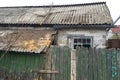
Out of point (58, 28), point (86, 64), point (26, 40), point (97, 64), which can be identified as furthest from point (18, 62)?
point (97, 64)

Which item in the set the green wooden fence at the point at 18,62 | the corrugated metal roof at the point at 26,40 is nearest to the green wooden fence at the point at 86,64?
the corrugated metal roof at the point at 26,40

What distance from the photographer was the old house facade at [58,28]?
9.86 meters

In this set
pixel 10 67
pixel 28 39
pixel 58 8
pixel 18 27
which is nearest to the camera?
pixel 10 67

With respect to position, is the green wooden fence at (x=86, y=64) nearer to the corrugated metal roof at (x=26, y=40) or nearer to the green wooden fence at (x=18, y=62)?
the corrugated metal roof at (x=26, y=40)

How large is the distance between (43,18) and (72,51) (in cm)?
541

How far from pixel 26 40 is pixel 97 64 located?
177 inches

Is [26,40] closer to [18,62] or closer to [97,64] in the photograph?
[18,62]

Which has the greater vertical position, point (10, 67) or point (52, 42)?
point (52, 42)

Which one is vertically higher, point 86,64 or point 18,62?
point 18,62

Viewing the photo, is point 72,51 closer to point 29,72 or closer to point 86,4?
point 29,72

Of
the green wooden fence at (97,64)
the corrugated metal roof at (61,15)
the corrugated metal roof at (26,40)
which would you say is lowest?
the green wooden fence at (97,64)

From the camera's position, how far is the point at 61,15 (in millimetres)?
11867

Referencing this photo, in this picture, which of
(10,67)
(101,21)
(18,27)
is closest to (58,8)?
(18,27)

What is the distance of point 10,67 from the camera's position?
952cm
